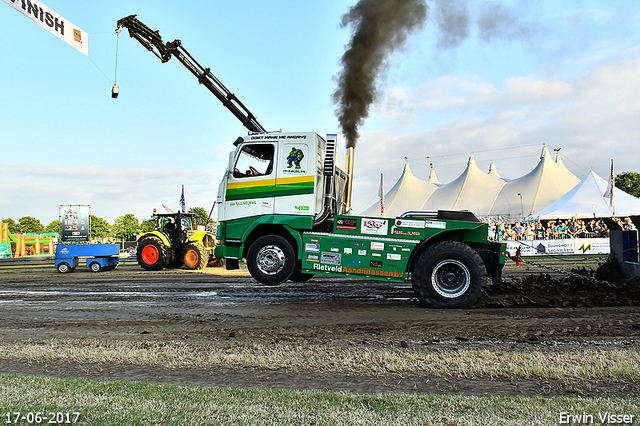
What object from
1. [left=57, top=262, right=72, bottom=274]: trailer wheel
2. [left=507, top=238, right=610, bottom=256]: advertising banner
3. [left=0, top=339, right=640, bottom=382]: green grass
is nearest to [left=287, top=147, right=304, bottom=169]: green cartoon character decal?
[left=0, top=339, right=640, bottom=382]: green grass

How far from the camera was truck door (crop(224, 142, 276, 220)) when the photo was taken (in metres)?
8.17

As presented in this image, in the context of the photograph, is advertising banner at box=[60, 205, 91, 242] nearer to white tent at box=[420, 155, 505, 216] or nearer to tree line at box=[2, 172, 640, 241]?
tree line at box=[2, 172, 640, 241]

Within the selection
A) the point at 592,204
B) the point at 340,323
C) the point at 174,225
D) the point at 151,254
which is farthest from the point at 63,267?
the point at 592,204

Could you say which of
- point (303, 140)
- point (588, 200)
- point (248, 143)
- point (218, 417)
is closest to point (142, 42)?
point (248, 143)

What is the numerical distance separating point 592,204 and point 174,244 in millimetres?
28160

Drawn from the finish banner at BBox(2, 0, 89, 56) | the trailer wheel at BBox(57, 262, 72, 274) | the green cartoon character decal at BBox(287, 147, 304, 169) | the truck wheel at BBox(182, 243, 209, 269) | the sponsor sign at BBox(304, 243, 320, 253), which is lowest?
the trailer wheel at BBox(57, 262, 72, 274)

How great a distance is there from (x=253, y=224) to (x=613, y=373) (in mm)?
5870

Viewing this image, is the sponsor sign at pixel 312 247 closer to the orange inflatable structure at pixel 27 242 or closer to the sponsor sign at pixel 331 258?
the sponsor sign at pixel 331 258

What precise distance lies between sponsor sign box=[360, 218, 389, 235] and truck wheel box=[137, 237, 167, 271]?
1110cm

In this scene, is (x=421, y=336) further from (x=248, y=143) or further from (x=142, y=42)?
(x=142, y=42)

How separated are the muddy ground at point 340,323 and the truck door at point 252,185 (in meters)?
1.81

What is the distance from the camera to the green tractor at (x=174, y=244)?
16.5 meters

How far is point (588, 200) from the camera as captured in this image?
3091 cm

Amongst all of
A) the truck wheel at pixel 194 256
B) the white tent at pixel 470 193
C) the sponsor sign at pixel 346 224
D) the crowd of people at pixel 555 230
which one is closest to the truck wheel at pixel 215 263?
the truck wheel at pixel 194 256
